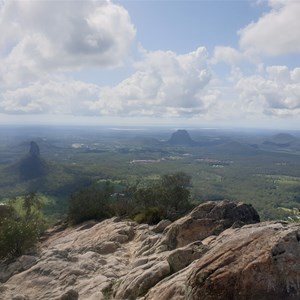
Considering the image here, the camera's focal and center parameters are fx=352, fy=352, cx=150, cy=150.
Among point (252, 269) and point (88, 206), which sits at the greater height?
point (252, 269)

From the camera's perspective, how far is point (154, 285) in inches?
867

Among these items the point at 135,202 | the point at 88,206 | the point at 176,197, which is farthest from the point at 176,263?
the point at 135,202

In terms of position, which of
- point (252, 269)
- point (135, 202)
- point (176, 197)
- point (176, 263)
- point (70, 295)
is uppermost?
point (252, 269)

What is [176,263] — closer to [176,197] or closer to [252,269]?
[252,269]

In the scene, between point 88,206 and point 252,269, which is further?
point 88,206

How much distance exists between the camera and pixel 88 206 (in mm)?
66625

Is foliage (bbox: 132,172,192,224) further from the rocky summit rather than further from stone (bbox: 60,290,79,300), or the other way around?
stone (bbox: 60,290,79,300)

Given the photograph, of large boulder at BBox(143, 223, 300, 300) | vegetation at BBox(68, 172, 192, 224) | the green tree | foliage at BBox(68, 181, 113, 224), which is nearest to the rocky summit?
large boulder at BBox(143, 223, 300, 300)

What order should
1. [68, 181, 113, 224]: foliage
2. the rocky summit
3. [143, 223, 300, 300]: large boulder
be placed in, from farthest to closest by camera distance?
1. [68, 181, 113, 224]: foliage
2. the rocky summit
3. [143, 223, 300, 300]: large boulder

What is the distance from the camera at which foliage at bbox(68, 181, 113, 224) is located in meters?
64.4

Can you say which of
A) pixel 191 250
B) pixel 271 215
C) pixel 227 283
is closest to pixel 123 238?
pixel 191 250

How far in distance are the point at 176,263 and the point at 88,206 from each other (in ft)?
149

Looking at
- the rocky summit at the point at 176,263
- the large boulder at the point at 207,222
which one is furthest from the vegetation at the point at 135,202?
the large boulder at the point at 207,222

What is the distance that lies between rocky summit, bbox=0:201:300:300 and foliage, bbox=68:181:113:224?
546 inches
